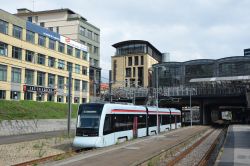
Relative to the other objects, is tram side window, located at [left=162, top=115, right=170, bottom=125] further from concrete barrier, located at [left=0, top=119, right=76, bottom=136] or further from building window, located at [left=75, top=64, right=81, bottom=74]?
building window, located at [left=75, top=64, right=81, bottom=74]

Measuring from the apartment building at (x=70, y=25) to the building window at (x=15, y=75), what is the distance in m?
31.0

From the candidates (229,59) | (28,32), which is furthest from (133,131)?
(229,59)

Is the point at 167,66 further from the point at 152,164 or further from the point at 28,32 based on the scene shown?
the point at 152,164

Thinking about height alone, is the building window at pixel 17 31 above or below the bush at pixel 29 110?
above

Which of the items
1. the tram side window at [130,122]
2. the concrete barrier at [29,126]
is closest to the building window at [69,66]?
the concrete barrier at [29,126]

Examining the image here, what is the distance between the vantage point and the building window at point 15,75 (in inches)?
2447

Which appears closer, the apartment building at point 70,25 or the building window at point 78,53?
the building window at point 78,53

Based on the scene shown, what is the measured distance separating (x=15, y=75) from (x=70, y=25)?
35.1 meters

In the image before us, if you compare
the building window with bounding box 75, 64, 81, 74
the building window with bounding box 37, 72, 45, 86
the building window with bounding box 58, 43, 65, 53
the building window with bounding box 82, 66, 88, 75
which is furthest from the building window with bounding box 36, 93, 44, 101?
the building window with bounding box 82, 66, 88, 75

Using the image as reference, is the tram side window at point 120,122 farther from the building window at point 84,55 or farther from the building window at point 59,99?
the building window at point 84,55

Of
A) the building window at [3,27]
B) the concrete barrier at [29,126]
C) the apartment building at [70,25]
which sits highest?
the apartment building at [70,25]

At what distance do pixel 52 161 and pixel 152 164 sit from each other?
5552mm

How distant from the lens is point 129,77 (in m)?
133

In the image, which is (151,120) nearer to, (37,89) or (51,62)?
(37,89)
